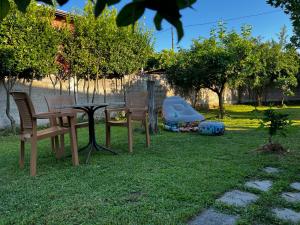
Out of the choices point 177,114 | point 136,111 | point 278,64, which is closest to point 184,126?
point 177,114

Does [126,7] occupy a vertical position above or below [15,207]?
above

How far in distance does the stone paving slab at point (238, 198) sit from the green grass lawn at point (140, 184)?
0.07 metres

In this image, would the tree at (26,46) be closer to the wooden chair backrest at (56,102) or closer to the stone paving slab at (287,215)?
the wooden chair backrest at (56,102)

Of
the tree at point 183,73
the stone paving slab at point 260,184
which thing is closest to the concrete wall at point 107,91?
the tree at point 183,73

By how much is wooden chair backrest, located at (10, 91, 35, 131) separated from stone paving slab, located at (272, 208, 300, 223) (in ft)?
9.49

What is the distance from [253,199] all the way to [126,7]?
8.51ft

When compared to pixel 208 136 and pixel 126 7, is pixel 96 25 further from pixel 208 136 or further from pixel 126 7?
pixel 126 7

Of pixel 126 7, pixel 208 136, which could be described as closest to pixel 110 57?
pixel 208 136

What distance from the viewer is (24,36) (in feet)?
26.1

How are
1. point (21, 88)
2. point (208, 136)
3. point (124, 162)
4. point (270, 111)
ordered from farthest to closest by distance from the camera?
point (21, 88) < point (208, 136) < point (270, 111) < point (124, 162)

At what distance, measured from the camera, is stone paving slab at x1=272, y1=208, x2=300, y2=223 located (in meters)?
2.48

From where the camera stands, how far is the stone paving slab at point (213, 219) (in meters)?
2.40

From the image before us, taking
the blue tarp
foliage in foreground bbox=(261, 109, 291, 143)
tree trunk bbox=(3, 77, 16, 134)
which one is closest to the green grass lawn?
foliage in foreground bbox=(261, 109, 291, 143)

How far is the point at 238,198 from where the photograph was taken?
2934 mm
